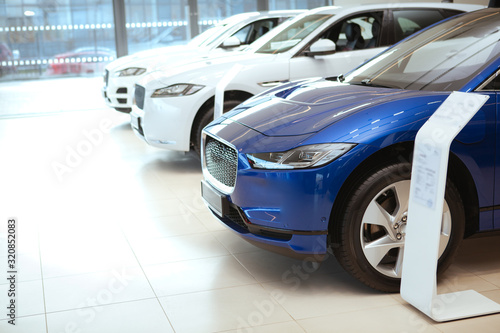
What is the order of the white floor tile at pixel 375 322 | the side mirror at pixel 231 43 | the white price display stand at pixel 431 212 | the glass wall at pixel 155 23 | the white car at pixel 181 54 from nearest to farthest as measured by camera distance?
the white price display stand at pixel 431 212 → the white floor tile at pixel 375 322 → the side mirror at pixel 231 43 → the white car at pixel 181 54 → the glass wall at pixel 155 23

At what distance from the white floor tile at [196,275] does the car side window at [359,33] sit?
127 inches

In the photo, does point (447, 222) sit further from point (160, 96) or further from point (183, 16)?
point (183, 16)

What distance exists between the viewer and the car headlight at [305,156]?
309 centimetres

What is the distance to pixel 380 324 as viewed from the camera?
9.70ft

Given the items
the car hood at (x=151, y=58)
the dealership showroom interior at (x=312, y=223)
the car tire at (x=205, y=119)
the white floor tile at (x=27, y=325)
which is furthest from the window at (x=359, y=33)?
Answer: the white floor tile at (x=27, y=325)

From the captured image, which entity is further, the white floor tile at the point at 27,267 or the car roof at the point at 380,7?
the car roof at the point at 380,7

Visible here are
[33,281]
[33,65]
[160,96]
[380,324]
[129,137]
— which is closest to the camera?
[380,324]

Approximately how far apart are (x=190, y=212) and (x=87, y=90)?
819 cm

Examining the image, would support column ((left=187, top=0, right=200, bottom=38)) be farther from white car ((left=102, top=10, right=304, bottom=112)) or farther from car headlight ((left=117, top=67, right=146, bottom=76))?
car headlight ((left=117, top=67, right=146, bottom=76))

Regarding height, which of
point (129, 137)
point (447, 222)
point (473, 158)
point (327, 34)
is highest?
point (327, 34)

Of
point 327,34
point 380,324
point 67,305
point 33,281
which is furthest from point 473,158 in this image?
point 327,34

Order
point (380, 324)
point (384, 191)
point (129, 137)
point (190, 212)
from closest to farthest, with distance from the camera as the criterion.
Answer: point (380, 324)
point (384, 191)
point (190, 212)
point (129, 137)

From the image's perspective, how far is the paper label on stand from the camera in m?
2.82

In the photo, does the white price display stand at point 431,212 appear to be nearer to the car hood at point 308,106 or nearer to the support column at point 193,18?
the car hood at point 308,106
